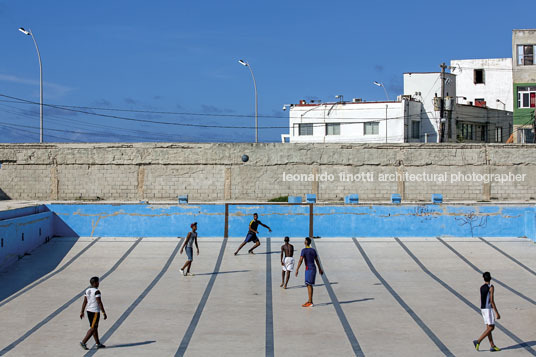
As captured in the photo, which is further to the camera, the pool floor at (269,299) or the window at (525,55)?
the window at (525,55)

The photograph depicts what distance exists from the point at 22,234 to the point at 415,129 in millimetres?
35088

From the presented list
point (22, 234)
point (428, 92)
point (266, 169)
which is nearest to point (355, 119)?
point (428, 92)

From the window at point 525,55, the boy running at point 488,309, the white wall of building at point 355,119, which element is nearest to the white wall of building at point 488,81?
the white wall of building at point 355,119

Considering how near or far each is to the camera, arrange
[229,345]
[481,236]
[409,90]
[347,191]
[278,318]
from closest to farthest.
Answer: [229,345]
[278,318]
[481,236]
[347,191]
[409,90]

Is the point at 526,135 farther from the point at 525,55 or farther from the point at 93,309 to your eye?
the point at 93,309

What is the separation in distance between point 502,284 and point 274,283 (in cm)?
613

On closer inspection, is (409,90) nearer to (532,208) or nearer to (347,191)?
(347,191)

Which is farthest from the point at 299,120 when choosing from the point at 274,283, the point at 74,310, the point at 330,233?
the point at 74,310

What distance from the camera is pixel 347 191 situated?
31344mm

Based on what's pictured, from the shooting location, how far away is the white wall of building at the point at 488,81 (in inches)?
2274

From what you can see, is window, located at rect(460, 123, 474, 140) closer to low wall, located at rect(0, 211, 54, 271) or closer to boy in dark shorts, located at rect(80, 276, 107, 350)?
low wall, located at rect(0, 211, 54, 271)

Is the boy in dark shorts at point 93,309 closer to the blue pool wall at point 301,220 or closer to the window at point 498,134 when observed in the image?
the blue pool wall at point 301,220

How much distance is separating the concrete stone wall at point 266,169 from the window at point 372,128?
55.0ft

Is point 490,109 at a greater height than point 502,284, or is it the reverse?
point 490,109
